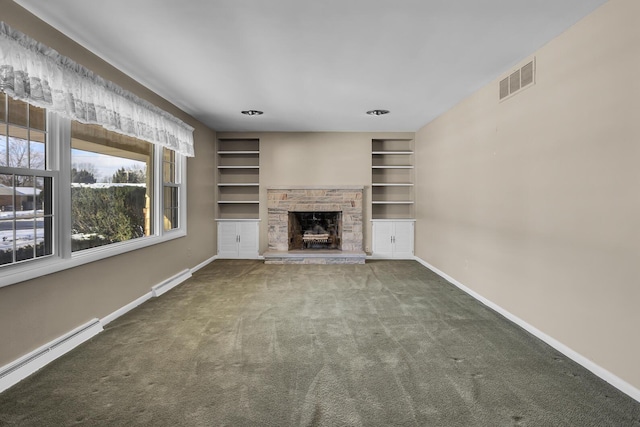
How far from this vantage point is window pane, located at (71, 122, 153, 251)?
2912 millimetres

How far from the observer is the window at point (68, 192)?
7.39ft

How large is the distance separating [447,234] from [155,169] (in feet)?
13.7

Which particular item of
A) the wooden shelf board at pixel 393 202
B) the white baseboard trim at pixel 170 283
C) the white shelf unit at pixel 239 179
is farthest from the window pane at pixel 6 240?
the wooden shelf board at pixel 393 202

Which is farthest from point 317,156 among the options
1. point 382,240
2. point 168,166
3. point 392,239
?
point 168,166

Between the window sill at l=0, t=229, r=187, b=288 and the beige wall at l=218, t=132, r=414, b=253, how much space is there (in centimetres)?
299

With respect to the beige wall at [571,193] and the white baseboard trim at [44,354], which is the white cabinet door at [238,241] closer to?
the white baseboard trim at [44,354]

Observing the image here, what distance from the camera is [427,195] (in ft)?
18.5

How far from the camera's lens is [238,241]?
632cm

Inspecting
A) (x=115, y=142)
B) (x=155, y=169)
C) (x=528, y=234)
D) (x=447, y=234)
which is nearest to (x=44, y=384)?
(x=115, y=142)

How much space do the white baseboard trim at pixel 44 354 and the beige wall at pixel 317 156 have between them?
3.91 m

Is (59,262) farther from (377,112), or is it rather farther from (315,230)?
(315,230)

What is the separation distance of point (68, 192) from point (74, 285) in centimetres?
78

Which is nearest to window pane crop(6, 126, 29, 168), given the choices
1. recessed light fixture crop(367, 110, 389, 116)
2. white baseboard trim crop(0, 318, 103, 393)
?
white baseboard trim crop(0, 318, 103, 393)

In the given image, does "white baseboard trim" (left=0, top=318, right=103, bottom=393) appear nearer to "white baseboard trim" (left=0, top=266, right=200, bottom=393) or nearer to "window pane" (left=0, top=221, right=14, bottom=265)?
"white baseboard trim" (left=0, top=266, right=200, bottom=393)
